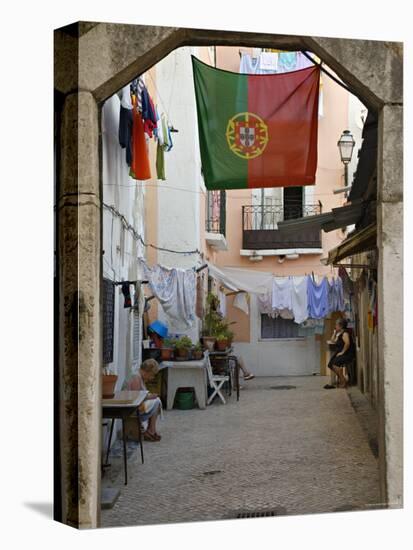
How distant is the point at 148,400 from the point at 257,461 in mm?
966

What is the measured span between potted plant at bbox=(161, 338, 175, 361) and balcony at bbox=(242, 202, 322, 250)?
97cm

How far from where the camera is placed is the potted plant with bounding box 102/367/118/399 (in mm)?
6152

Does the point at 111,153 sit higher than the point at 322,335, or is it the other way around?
the point at 111,153

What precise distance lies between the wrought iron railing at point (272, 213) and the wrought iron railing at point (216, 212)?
18 cm

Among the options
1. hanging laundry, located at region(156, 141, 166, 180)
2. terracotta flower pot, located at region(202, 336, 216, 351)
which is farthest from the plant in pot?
hanging laundry, located at region(156, 141, 166, 180)

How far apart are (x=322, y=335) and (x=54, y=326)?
2162 mm

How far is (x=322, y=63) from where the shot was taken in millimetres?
6531

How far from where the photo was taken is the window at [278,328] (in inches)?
260

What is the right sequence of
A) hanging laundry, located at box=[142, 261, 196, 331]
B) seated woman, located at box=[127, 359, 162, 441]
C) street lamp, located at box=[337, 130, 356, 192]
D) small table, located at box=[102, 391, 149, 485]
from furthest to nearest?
street lamp, located at box=[337, 130, 356, 192]
hanging laundry, located at box=[142, 261, 196, 331]
seated woman, located at box=[127, 359, 162, 441]
small table, located at box=[102, 391, 149, 485]

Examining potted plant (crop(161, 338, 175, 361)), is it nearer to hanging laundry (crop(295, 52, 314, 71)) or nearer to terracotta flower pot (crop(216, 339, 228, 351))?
terracotta flower pot (crop(216, 339, 228, 351))

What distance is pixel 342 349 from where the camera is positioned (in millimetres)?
6648

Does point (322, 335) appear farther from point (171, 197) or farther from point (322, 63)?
point (322, 63)

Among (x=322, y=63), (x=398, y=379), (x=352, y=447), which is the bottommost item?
(x=352, y=447)

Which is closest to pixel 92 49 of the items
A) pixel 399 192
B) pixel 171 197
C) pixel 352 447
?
pixel 171 197
